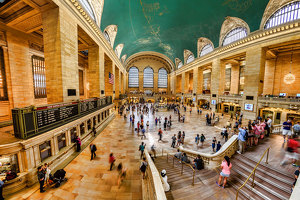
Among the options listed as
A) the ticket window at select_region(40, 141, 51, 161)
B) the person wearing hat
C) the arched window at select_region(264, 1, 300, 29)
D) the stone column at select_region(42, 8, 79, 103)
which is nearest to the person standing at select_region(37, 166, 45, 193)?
the ticket window at select_region(40, 141, 51, 161)

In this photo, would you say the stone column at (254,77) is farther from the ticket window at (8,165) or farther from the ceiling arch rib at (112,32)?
the ticket window at (8,165)

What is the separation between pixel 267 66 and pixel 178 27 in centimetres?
1540

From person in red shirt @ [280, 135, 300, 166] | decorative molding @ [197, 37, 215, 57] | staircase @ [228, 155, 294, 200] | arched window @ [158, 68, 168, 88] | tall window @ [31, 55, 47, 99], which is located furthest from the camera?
arched window @ [158, 68, 168, 88]

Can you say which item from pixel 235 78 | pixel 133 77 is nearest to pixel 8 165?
pixel 235 78

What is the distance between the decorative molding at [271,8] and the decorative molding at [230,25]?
146cm

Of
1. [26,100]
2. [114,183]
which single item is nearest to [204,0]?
[114,183]

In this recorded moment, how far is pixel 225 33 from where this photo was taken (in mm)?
16797

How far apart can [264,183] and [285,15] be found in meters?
17.2

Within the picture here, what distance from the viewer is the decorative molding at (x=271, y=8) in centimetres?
1110

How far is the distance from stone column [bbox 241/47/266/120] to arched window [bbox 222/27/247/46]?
9.75ft

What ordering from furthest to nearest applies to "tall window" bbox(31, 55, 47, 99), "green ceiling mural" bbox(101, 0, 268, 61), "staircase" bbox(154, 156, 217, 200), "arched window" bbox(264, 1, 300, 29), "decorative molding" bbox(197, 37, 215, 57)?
1. "decorative molding" bbox(197, 37, 215, 57)
2. "green ceiling mural" bbox(101, 0, 268, 61)
3. "arched window" bbox(264, 1, 300, 29)
4. "tall window" bbox(31, 55, 47, 99)
5. "staircase" bbox(154, 156, 217, 200)

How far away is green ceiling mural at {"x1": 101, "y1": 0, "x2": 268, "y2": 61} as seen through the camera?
12.5m

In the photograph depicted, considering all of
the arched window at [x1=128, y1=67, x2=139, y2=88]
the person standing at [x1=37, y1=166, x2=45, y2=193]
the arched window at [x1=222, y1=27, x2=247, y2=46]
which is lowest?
the person standing at [x1=37, y1=166, x2=45, y2=193]

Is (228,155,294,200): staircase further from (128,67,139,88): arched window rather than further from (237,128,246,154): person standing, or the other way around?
(128,67,139,88): arched window
